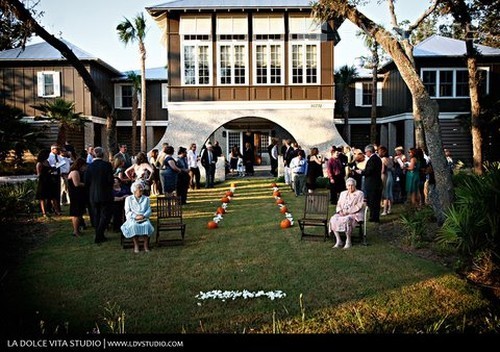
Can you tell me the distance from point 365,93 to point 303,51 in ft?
45.3

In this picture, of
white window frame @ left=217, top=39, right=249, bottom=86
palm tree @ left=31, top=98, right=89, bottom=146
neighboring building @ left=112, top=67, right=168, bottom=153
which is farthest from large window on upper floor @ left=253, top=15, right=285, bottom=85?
neighboring building @ left=112, top=67, right=168, bottom=153

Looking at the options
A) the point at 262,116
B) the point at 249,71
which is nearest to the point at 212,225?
the point at 262,116

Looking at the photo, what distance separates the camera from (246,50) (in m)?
24.1

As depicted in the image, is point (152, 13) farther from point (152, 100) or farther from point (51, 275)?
point (51, 275)

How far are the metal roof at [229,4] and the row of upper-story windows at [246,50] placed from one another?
22.7 inches

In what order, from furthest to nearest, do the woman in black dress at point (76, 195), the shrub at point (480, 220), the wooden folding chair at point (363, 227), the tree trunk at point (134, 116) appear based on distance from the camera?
the tree trunk at point (134, 116) → the woman in black dress at point (76, 195) → the wooden folding chair at point (363, 227) → the shrub at point (480, 220)

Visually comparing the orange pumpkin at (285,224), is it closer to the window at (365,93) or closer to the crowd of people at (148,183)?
the crowd of people at (148,183)

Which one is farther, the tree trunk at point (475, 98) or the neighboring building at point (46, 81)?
the neighboring building at point (46, 81)

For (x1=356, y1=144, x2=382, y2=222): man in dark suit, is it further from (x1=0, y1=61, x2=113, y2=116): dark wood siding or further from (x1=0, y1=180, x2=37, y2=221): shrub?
(x1=0, y1=61, x2=113, y2=116): dark wood siding

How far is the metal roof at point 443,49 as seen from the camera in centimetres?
3025

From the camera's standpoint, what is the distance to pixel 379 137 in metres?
38.1

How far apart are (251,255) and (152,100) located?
2846 centimetres

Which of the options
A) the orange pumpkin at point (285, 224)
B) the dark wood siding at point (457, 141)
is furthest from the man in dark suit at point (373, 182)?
the dark wood siding at point (457, 141)

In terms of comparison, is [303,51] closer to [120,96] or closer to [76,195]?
[76,195]
